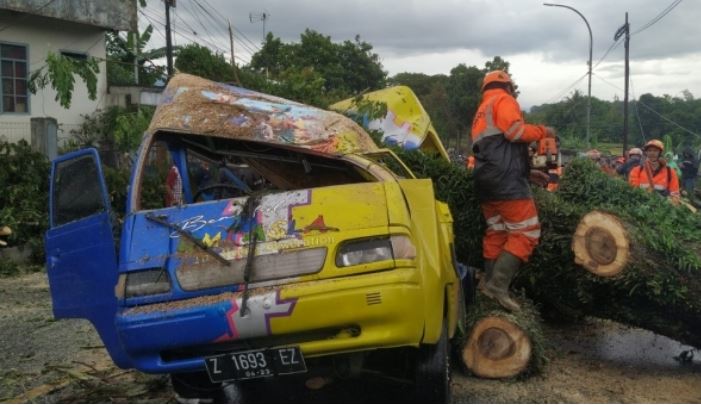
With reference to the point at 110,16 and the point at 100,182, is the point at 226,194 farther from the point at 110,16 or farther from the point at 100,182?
the point at 110,16

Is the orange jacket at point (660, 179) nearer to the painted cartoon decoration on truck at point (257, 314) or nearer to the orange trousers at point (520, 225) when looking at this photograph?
the orange trousers at point (520, 225)

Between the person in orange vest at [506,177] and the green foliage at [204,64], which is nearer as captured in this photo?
the person in orange vest at [506,177]

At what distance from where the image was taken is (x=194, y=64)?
787cm

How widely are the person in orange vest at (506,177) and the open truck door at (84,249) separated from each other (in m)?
2.61

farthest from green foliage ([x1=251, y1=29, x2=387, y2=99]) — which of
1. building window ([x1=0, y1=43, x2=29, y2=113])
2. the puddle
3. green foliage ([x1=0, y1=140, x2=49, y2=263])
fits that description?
the puddle

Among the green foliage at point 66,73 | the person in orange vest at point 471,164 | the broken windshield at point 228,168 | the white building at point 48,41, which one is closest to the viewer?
the broken windshield at point 228,168

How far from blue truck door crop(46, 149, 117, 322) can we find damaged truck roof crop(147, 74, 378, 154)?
1.68 feet

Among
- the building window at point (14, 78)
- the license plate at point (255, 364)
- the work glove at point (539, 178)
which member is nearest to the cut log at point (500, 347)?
the work glove at point (539, 178)

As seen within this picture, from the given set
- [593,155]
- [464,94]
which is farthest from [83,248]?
[464,94]

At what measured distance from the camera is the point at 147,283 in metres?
3.58

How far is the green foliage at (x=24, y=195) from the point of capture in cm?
1020

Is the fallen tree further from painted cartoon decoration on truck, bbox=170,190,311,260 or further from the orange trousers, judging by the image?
painted cartoon decoration on truck, bbox=170,190,311,260

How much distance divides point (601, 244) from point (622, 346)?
1.61 metres

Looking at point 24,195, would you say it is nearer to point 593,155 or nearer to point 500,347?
point 500,347
